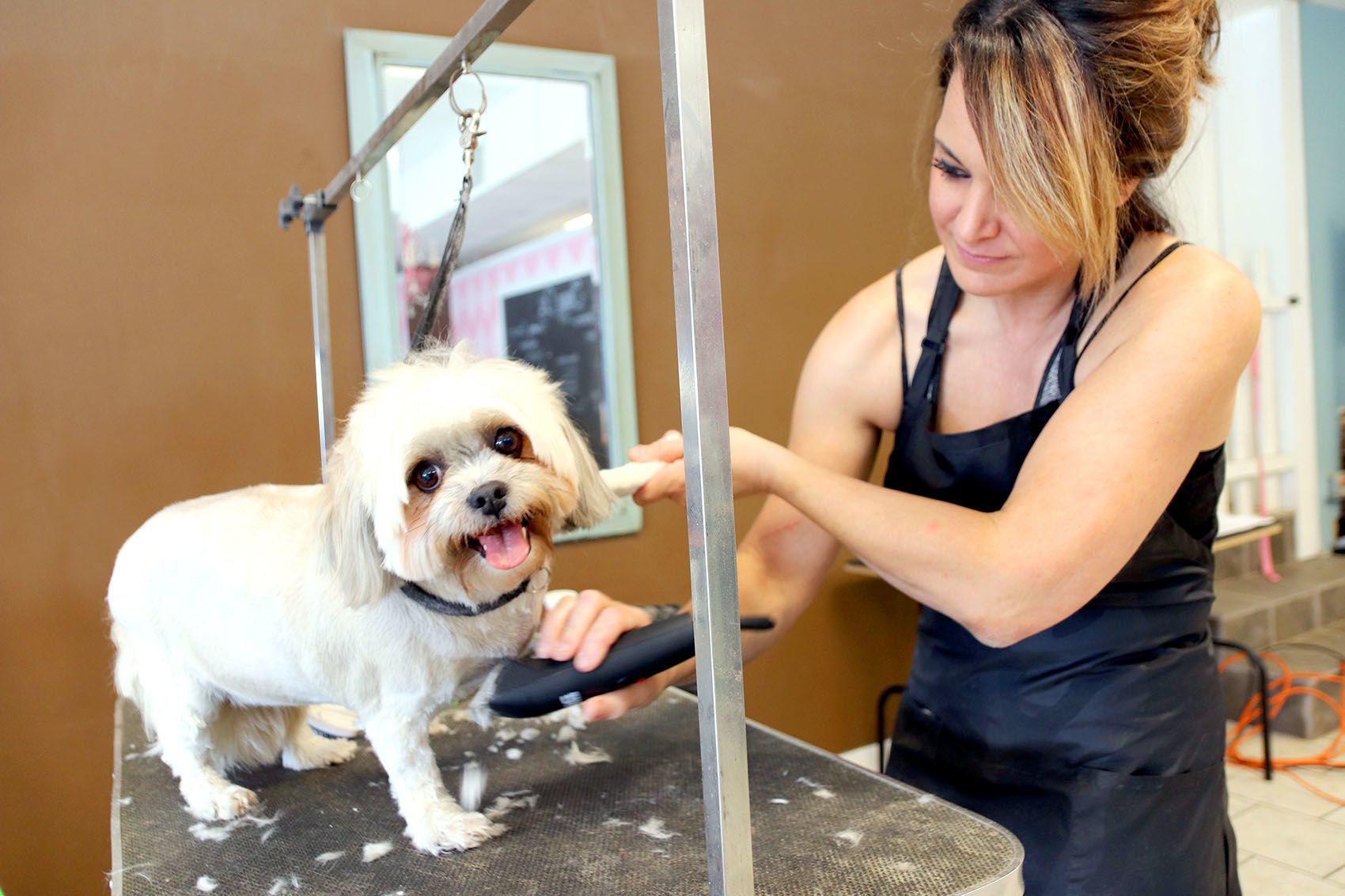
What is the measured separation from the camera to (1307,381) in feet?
12.7

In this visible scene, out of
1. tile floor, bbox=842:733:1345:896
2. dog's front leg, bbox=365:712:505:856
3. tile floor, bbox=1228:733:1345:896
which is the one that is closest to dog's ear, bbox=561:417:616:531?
dog's front leg, bbox=365:712:505:856

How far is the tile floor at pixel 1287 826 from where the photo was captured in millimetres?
2164

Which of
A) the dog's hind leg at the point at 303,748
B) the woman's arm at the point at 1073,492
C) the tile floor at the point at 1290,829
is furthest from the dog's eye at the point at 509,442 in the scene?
the tile floor at the point at 1290,829

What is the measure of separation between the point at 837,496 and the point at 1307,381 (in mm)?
3730

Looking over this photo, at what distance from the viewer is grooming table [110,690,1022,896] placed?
2.55 ft

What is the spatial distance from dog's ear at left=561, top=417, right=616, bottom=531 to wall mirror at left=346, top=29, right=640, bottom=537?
1.13 meters

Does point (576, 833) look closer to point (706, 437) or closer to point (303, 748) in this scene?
point (303, 748)

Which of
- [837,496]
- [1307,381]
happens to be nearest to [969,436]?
[837,496]

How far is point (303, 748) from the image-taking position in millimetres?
1076

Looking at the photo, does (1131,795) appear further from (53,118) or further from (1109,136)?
(53,118)

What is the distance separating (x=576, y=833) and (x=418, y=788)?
14 centimetres

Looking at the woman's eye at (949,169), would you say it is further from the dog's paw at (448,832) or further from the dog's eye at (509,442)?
the dog's paw at (448,832)

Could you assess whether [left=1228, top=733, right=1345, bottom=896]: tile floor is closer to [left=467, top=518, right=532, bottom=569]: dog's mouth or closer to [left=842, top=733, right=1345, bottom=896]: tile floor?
[left=842, top=733, right=1345, bottom=896]: tile floor

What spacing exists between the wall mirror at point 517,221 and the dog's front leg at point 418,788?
1.19 metres
